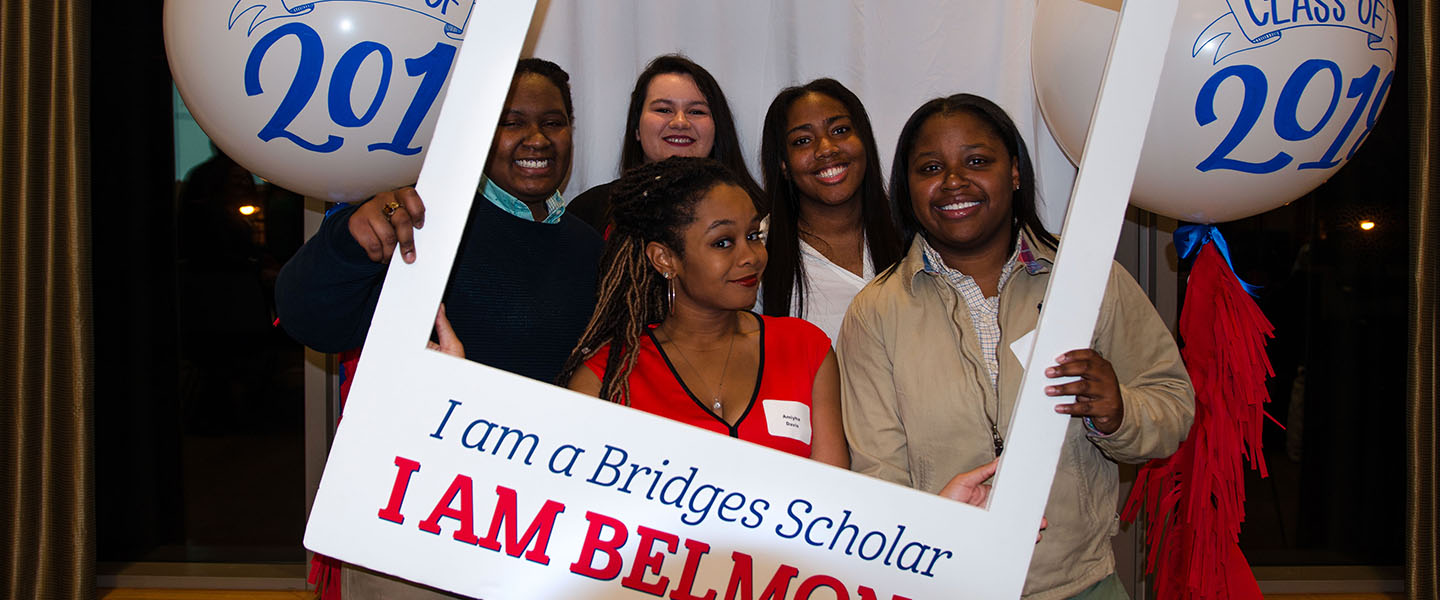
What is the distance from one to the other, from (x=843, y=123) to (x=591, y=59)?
648mm

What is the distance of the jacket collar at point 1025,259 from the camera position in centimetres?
143

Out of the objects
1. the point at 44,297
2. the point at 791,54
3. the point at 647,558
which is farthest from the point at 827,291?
the point at 44,297

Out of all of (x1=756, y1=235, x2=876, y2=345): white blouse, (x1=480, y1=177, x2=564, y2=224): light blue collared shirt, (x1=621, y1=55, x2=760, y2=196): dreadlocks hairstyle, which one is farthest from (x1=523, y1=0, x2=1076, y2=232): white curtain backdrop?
(x1=480, y1=177, x2=564, y2=224): light blue collared shirt

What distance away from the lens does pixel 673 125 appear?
1.88 m

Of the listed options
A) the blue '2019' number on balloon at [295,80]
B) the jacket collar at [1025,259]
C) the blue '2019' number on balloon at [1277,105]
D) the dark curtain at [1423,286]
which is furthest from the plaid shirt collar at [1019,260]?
the dark curtain at [1423,286]

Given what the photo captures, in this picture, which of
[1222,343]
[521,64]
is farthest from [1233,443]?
[521,64]

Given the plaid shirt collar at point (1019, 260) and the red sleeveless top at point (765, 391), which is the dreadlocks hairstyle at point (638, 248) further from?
the plaid shirt collar at point (1019, 260)

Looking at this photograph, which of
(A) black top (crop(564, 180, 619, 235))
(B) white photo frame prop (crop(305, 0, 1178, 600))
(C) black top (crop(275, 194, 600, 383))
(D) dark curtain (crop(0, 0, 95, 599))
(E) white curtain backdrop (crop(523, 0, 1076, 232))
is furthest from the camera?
(D) dark curtain (crop(0, 0, 95, 599))

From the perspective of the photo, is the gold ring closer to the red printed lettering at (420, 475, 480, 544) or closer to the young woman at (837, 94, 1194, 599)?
the red printed lettering at (420, 475, 480, 544)

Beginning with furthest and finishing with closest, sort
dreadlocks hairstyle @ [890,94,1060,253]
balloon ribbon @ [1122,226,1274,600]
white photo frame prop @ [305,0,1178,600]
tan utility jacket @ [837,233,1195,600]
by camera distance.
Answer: balloon ribbon @ [1122,226,1274,600]
dreadlocks hairstyle @ [890,94,1060,253]
tan utility jacket @ [837,233,1195,600]
white photo frame prop @ [305,0,1178,600]

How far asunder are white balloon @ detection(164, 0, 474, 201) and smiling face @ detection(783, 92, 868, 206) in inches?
28.6

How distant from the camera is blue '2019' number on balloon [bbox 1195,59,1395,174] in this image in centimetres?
142

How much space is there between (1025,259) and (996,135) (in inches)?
7.7

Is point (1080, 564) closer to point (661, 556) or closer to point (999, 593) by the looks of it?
point (999, 593)
